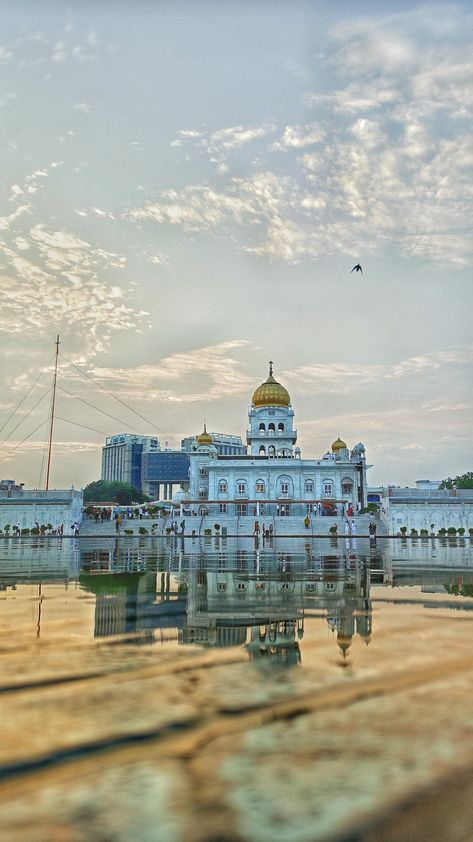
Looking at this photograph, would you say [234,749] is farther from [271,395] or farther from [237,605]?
[271,395]

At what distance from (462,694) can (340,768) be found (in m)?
1.92

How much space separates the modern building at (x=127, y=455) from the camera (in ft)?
588

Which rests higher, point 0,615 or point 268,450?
point 268,450

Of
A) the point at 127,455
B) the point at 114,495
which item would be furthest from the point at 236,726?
the point at 127,455

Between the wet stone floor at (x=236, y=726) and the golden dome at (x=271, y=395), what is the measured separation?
6786 centimetres

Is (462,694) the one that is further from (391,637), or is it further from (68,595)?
(68,595)

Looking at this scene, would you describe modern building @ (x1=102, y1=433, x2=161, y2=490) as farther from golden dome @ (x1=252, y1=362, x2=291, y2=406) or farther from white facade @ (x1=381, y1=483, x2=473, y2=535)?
white facade @ (x1=381, y1=483, x2=473, y2=535)

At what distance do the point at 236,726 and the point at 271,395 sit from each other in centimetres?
7286

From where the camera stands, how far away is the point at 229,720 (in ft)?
12.6

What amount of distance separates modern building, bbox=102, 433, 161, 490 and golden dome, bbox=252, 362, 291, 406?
104 meters

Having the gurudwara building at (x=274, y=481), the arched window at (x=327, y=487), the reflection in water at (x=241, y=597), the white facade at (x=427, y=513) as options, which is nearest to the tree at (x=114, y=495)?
the gurudwara building at (x=274, y=481)

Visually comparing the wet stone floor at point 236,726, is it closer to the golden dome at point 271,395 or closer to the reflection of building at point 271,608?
the reflection of building at point 271,608

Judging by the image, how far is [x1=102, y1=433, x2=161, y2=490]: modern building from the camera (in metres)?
179

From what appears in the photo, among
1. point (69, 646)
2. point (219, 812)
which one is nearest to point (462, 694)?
point (219, 812)
